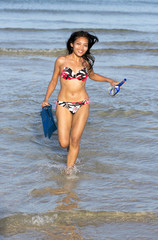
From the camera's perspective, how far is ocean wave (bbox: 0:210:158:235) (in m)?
4.17

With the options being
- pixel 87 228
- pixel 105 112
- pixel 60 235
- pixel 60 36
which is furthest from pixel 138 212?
pixel 60 36

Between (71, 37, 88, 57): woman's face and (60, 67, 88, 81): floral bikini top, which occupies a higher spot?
(71, 37, 88, 57): woman's face

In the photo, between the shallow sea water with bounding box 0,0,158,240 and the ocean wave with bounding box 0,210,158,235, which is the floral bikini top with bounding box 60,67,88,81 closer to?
the shallow sea water with bounding box 0,0,158,240

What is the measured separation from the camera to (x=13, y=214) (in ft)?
14.3

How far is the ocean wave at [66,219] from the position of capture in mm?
4168

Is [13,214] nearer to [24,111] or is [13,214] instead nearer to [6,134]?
[6,134]

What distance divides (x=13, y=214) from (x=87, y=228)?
2.68 ft

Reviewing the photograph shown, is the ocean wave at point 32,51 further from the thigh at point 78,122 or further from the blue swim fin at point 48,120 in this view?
the thigh at point 78,122

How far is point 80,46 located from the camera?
529cm

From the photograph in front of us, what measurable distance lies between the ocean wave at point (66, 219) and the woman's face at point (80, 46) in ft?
6.80

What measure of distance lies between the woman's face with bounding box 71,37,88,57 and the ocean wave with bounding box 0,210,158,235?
6.80ft

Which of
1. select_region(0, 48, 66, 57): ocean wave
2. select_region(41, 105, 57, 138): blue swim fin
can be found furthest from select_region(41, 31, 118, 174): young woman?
select_region(0, 48, 66, 57): ocean wave

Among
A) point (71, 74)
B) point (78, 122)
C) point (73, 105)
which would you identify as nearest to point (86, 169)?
point (78, 122)

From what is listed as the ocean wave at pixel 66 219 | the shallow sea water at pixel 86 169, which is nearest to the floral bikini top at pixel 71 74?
the shallow sea water at pixel 86 169
